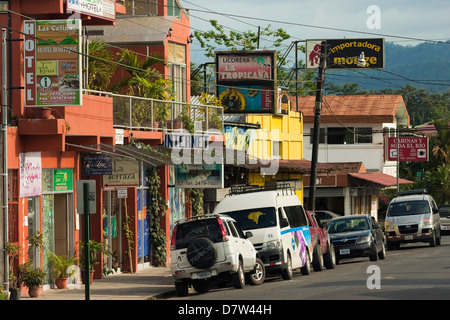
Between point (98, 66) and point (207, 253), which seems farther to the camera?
point (98, 66)

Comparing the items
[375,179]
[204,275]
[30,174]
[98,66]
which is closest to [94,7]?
[98,66]

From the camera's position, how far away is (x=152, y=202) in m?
32.3

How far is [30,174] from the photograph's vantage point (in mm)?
22688

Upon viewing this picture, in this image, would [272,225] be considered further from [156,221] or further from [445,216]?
[445,216]

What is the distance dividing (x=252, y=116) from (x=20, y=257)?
2545 cm

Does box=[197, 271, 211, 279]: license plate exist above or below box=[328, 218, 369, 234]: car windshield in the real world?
below

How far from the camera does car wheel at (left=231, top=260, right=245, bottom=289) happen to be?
2231cm

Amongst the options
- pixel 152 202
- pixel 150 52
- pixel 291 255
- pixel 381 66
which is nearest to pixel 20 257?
pixel 291 255

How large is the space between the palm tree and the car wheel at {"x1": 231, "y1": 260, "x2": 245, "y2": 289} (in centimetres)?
774

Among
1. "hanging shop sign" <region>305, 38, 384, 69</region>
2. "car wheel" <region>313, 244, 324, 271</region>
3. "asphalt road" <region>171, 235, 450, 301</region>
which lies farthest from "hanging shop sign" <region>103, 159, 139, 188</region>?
"hanging shop sign" <region>305, 38, 384, 69</region>

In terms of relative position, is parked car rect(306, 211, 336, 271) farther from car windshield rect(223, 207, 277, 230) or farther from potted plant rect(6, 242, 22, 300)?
potted plant rect(6, 242, 22, 300)

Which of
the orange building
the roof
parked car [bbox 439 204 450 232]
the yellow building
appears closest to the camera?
the orange building

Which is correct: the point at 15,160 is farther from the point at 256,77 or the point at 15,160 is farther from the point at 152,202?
the point at 256,77

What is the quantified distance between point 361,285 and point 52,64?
8.69 meters
